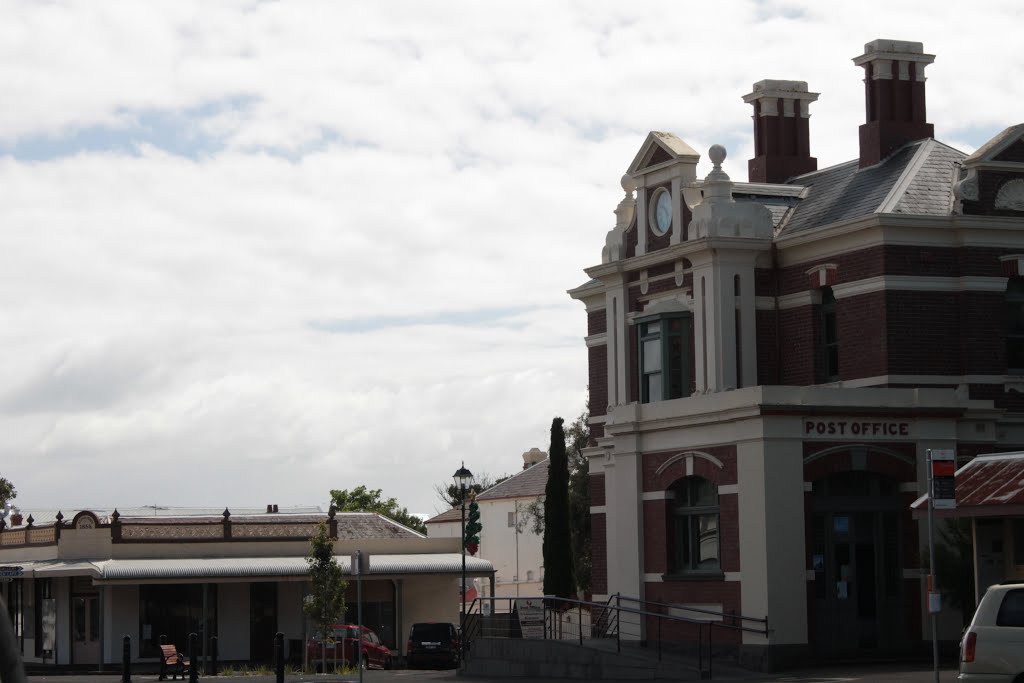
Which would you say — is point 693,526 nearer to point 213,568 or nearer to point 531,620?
point 531,620

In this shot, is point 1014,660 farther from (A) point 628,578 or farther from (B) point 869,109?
(B) point 869,109

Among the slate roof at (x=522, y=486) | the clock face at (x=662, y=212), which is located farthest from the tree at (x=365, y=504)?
the clock face at (x=662, y=212)

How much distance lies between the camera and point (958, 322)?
106ft

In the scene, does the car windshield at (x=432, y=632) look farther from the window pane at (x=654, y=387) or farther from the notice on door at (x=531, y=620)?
the notice on door at (x=531, y=620)

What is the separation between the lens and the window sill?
2938cm

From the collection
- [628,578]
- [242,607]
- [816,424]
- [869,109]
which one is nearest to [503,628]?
[628,578]

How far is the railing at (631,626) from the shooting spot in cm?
2850

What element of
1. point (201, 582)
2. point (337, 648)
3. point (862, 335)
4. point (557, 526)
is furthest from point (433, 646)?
point (862, 335)

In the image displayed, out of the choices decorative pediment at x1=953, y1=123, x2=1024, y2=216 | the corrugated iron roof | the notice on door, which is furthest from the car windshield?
decorative pediment at x1=953, y1=123, x2=1024, y2=216

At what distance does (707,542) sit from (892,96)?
41.7 ft

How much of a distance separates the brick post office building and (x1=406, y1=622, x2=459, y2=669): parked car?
25.0 ft

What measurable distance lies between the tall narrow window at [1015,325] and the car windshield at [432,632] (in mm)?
19818

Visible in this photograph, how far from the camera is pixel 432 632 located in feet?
150

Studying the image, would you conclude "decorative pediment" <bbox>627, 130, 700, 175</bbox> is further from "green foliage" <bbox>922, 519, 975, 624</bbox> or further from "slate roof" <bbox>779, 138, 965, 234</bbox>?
"green foliage" <bbox>922, 519, 975, 624</bbox>
